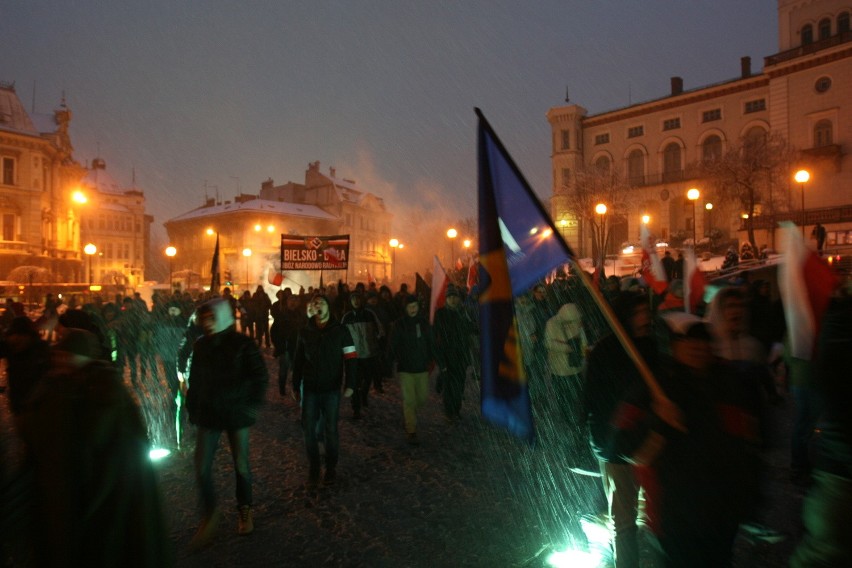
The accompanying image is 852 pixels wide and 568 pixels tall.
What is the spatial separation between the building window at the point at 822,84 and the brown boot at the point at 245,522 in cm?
5039

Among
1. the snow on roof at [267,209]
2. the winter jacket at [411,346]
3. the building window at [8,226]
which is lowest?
the winter jacket at [411,346]

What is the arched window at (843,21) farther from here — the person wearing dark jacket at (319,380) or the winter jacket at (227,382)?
the winter jacket at (227,382)

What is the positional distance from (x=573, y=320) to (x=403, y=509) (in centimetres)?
280

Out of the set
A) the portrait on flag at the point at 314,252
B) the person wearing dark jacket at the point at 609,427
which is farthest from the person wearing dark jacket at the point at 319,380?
the portrait on flag at the point at 314,252

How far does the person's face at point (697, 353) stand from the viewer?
298 cm

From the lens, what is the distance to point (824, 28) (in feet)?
147

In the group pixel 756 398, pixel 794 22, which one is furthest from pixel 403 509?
pixel 794 22

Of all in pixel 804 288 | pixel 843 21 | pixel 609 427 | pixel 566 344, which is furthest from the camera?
pixel 843 21

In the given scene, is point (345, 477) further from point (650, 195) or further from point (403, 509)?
point (650, 195)

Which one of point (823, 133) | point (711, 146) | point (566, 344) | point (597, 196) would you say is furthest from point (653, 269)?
point (711, 146)

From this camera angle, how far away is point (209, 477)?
5.05 metres

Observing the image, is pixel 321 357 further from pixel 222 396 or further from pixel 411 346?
pixel 411 346

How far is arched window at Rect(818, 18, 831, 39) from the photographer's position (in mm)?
44469

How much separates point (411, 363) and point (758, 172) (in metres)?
37.7
